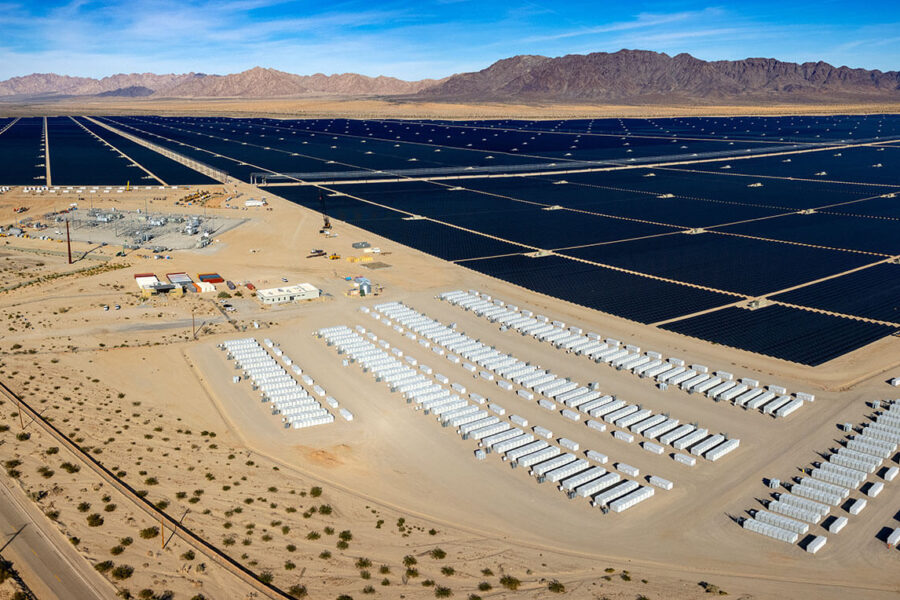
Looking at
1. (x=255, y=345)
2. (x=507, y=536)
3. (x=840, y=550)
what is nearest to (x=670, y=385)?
(x=840, y=550)

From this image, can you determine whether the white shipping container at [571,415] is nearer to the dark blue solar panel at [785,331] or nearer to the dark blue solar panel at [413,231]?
the dark blue solar panel at [785,331]

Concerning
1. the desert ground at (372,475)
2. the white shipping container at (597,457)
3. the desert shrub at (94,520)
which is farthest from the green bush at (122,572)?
the white shipping container at (597,457)

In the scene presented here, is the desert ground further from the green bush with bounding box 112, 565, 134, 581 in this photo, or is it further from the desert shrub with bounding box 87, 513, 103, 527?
the green bush with bounding box 112, 565, 134, 581

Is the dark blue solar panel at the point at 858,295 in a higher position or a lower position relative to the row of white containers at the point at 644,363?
higher

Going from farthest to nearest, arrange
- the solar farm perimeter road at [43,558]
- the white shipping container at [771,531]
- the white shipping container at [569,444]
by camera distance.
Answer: the white shipping container at [569,444] → the white shipping container at [771,531] → the solar farm perimeter road at [43,558]

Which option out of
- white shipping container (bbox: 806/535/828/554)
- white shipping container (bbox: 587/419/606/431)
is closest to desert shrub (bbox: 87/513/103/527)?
white shipping container (bbox: 587/419/606/431)

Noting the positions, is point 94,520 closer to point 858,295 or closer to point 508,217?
point 858,295

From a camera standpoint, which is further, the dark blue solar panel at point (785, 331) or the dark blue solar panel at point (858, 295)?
the dark blue solar panel at point (858, 295)

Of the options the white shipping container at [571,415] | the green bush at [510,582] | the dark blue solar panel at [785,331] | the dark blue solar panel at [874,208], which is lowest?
the green bush at [510,582]
